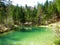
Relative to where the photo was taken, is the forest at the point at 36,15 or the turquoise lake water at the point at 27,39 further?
→ the forest at the point at 36,15

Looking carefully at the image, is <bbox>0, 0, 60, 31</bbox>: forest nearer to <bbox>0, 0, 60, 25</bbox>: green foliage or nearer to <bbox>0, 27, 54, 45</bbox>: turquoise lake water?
<bbox>0, 0, 60, 25</bbox>: green foliage

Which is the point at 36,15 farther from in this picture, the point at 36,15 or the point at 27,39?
the point at 27,39

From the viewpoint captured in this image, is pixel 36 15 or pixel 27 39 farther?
pixel 36 15

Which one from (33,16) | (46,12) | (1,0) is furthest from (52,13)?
(1,0)

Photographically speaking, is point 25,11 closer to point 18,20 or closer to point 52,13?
point 18,20

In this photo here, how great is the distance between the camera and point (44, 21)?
78000 mm

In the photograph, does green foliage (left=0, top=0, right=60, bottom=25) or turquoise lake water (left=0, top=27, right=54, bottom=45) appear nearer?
turquoise lake water (left=0, top=27, right=54, bottom=45)

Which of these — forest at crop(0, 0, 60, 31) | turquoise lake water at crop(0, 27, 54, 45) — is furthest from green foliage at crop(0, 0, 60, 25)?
turquoise lake water at crop(0, 27, 54, 45)

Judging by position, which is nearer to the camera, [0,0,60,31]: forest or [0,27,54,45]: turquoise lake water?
[0,27,54,45]: turquoise lake water

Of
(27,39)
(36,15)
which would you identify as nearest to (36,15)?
(36,15)

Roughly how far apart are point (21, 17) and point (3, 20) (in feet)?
108

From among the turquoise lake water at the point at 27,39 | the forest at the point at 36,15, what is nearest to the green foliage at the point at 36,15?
the forest at the point at 36,15

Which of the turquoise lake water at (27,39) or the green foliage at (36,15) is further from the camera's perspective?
the green foliage at (36,15)

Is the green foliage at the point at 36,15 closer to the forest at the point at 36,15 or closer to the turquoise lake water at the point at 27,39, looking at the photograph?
the forest at the point at 36,15
